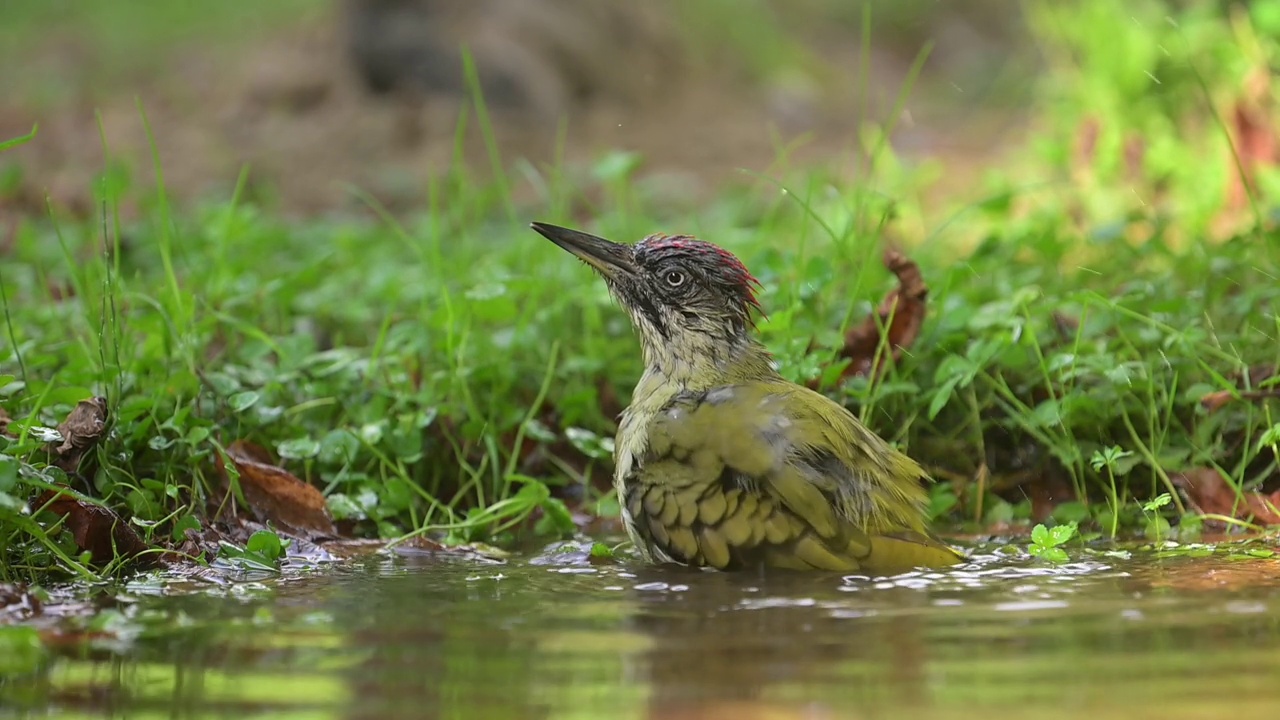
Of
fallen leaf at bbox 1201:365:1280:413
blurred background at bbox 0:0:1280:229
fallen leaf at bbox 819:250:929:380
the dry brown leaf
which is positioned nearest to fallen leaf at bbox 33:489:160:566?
the dry brown leaf

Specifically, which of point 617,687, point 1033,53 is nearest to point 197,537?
point 617,687

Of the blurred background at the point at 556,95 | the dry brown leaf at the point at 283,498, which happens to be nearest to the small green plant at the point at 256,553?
the dry brown leaf at the point at 283,498

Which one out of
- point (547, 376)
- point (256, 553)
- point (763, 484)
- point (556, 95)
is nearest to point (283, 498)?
point (256, 553)

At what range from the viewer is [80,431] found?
389 cm

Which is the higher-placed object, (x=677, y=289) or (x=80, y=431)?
(x=677, y=289)

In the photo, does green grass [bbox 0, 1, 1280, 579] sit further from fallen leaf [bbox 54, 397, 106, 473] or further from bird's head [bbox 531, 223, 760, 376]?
bird's head [bbox 531, 223, 760, 376]

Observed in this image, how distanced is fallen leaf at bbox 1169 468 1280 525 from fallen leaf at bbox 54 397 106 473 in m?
3.13

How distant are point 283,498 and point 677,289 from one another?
1338 millimetres

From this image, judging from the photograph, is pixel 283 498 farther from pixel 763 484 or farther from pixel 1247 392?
pixel 1247 392

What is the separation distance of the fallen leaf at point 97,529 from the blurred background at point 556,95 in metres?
3.73

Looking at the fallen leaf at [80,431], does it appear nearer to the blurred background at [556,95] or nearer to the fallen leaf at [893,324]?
the fallen leaf at [893,324]

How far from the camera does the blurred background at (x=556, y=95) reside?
8312 millimetres

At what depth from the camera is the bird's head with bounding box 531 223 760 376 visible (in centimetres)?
439

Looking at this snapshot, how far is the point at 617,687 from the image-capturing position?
258cm
